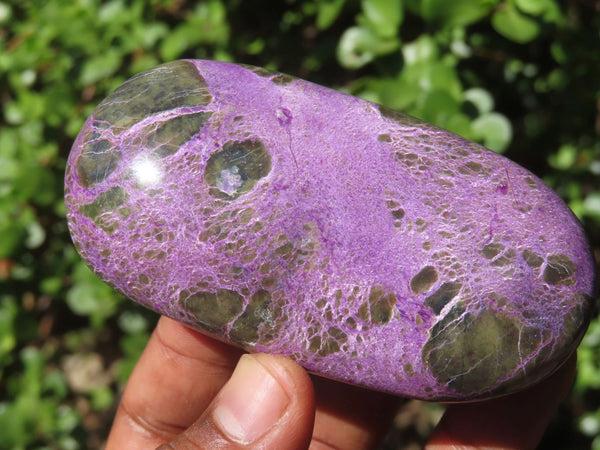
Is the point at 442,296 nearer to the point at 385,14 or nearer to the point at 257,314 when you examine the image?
the point at 257,314

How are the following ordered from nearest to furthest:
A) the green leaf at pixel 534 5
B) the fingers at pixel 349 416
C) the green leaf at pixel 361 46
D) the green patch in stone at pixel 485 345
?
the green patch in stone at pixel 485 345 < the green leaf at pixel 534 5 < the green leaf at pixel 361 46 < the fingers at pixel 349 416

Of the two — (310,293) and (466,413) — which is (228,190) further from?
(466,413)

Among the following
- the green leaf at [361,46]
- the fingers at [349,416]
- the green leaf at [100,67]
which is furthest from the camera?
the green leaf at [100,67]

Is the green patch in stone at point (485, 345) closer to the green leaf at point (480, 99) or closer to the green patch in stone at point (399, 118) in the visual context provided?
the green patch in stone at point (399, 118)

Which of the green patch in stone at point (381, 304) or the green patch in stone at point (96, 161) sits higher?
the green patch in stone at point (96, 161)

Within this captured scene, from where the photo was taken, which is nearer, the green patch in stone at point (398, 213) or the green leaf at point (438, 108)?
the green patch in stone at point (398, 213)

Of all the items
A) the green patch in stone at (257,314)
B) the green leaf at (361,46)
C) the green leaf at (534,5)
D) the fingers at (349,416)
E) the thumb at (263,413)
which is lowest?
the fingers at (349,416)

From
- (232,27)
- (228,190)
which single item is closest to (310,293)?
(228,190)

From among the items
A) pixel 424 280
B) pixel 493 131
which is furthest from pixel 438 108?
pixel 424 280

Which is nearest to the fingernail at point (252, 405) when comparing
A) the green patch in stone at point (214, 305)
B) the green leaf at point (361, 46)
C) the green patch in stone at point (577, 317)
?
the green patch in stone at point (214, 305)
